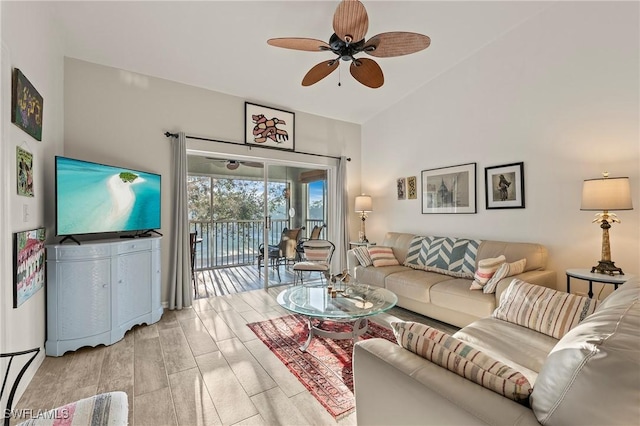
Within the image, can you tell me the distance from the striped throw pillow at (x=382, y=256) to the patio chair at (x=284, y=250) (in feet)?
A: 4.42

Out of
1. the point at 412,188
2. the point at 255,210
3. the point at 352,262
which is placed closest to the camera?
the point at 352,262

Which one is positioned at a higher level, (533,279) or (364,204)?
(364,204)

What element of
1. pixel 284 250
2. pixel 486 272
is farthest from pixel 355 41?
pixel 284 250

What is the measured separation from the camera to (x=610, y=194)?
7.88 feet

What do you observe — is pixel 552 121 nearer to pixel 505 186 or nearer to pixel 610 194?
pixel 505 186

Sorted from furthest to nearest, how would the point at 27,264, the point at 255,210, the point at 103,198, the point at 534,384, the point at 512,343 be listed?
the point at 255,210, the point at 103,198, the point at 27,264, the point at 512,343, the point at 534,384

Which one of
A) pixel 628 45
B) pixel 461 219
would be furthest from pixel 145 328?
pixel 628 45

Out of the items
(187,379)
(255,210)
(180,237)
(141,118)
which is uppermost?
(141,118)

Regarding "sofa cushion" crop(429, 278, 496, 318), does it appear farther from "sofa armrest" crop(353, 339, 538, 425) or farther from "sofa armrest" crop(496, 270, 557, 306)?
"sofa armrest" crop(353, 339, 538, 425)

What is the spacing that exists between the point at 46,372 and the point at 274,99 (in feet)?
12.8

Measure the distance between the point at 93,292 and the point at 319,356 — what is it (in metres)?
2.09

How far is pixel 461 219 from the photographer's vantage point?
387cm

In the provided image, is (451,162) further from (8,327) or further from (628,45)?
(8,327)

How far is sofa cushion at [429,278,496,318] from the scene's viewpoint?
8.59ft
